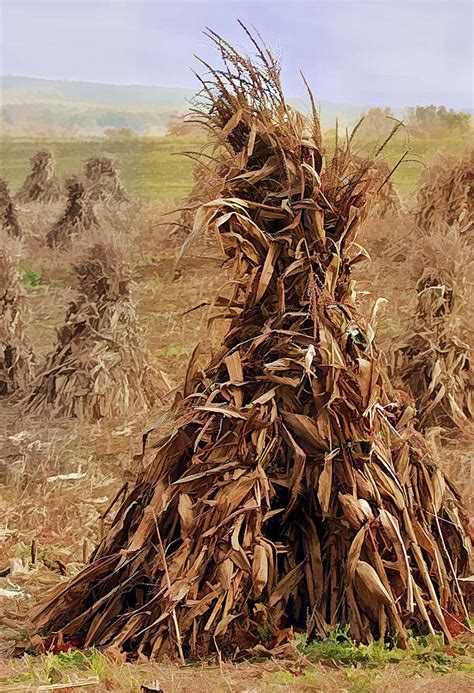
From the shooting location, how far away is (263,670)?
308 centimetres

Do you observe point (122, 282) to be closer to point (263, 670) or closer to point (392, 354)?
point (392, 354)

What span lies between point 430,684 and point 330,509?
0.74 meters

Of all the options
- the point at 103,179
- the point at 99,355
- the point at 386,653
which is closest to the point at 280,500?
the point at 386,653

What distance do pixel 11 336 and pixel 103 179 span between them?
12060 mm

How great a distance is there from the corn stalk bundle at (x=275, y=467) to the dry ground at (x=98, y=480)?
0.73 ft

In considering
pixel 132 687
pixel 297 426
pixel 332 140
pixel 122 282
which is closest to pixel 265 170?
pixel 332 140

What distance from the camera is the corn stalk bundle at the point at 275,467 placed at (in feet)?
11.1

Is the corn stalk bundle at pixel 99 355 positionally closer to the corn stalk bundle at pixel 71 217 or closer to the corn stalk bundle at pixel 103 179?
the corn stalk bundle at pixel 71 217

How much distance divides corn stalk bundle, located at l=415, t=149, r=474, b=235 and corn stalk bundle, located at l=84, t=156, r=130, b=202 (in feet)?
24.6

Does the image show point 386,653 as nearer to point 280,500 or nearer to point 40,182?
point 280,500

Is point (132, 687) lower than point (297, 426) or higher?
lower

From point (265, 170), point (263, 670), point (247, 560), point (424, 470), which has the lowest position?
point (263, 670)

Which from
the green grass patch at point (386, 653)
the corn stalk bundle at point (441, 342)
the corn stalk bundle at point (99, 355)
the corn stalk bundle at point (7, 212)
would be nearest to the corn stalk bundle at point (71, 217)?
the corn stalk bundle at point (7, 212)

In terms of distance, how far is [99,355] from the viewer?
368 inches
